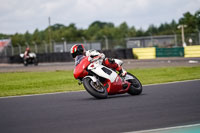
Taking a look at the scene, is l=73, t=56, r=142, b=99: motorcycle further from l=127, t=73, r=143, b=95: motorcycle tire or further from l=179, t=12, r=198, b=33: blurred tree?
l=179, t=12, r=198, b=33: blurred tree

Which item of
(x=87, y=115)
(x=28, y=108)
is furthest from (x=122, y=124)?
(x=28, y=108)

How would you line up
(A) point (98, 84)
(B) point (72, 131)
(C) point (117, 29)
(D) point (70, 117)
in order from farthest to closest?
(C) point (117, 29) < (A) point (98, 84) < (D) point (70, 117) < (B) point (72, 131)

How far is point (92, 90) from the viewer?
338 inches

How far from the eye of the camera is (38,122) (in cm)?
613

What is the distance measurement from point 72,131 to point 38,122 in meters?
1.02

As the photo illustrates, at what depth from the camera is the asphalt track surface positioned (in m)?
5.50

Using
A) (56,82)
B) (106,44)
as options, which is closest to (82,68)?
(56,82)

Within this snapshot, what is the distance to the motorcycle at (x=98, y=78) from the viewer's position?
8625 millimetres

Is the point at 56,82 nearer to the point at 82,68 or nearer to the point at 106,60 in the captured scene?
the point at 106,60

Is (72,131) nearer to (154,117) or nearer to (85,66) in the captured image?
(154,117)

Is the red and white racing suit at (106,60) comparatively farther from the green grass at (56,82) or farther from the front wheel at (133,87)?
the green grass at (56,82)

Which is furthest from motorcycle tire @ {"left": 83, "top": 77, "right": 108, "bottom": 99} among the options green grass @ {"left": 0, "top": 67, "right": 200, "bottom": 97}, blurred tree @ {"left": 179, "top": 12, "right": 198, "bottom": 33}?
blurred tree @ {"left": 179, "top": 12, "right": 198, "bottom": 33}

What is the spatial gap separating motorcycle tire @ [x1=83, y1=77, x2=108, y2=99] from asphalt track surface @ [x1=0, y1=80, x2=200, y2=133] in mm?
188

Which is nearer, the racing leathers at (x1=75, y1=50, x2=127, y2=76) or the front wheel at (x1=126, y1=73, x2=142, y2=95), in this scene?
the racing leathers at (x1=75, y1=50, x2=127, y2=76)
